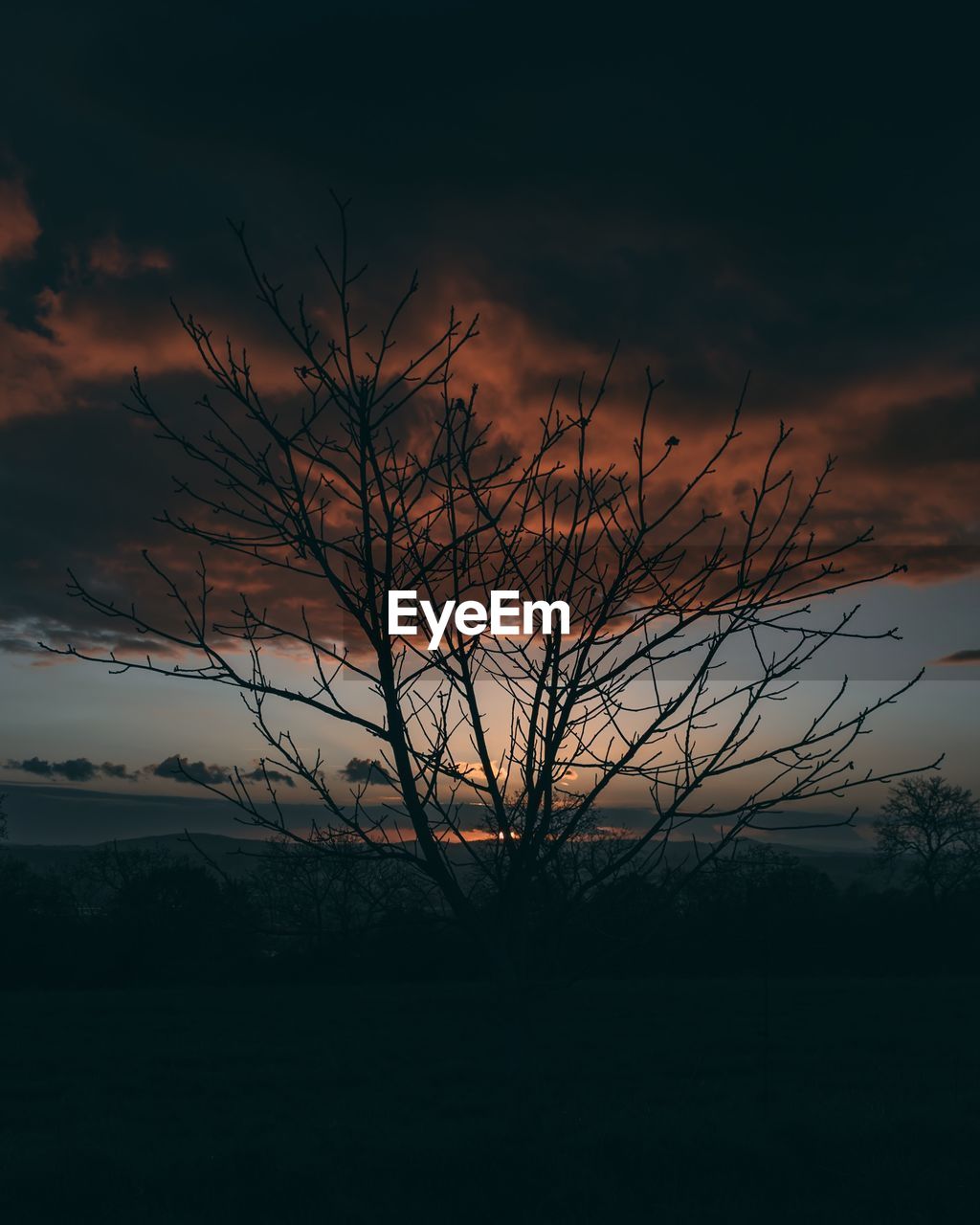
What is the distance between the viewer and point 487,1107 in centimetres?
1363

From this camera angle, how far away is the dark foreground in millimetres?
6301

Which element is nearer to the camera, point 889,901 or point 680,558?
point 680,558

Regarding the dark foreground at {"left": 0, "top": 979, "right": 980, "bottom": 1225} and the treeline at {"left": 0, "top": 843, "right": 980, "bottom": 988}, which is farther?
the treeline at {"left": 0, "top": 843, "right": 980, "bottom": 988}

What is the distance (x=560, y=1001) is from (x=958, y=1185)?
2083cm

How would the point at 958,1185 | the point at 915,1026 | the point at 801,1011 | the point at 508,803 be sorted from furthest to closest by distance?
the point at 801,1011, the point at 915,1026, the point at 958,1185, the point at 508,803

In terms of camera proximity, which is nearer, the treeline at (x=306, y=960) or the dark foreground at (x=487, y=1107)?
the dark foreground at (x=487, y=1107)

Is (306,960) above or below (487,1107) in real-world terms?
above

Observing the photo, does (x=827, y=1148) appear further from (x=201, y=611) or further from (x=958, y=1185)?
(x=201, y=611)

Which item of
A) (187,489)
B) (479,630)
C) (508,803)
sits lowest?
(508,803)

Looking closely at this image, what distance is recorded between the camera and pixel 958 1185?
709cm

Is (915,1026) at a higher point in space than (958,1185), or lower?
lower

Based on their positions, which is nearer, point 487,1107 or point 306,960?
point 487,1107

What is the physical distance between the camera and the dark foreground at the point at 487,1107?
6301 millimetres

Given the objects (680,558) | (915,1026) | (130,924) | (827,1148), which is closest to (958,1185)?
(827,1148)
